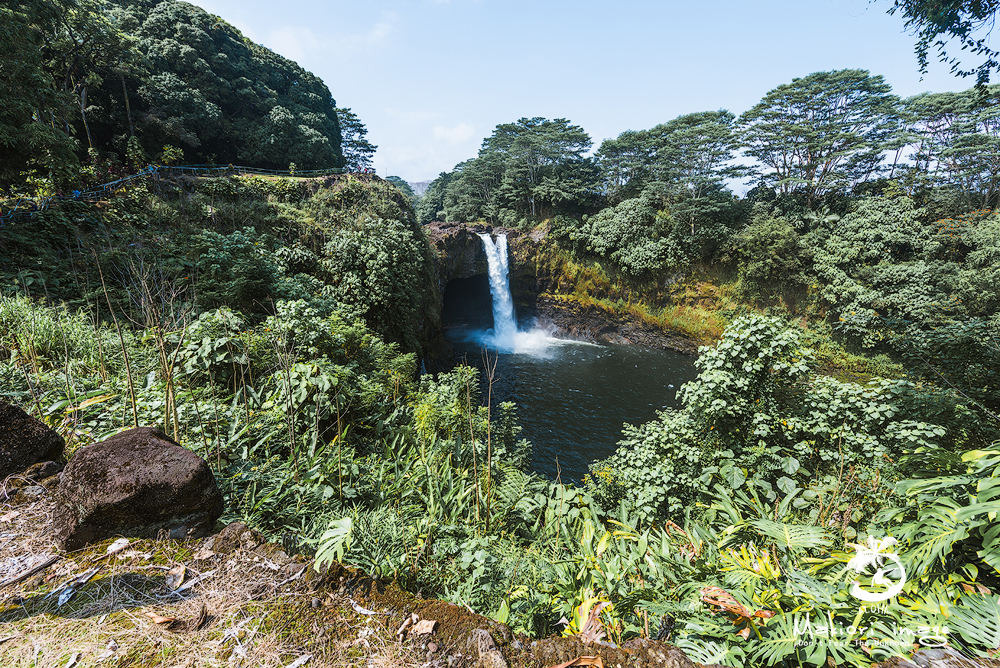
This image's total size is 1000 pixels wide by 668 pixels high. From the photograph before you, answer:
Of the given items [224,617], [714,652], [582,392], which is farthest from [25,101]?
[582,392]

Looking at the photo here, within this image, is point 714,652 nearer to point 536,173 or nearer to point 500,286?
point 500,286

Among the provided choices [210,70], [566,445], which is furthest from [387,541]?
[210,70]

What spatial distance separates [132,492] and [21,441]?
1107 mm

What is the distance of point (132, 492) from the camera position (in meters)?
1.75

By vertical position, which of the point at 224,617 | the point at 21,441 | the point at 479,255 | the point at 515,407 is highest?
the point at 479,255

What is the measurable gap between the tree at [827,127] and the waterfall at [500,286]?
1484 centimetres

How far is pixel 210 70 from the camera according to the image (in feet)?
55.8

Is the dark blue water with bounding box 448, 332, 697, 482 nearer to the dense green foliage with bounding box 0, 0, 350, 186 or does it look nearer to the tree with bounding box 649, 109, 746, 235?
the tree with bounding box 649, 109, 746, 235

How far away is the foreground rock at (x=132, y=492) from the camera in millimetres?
1718

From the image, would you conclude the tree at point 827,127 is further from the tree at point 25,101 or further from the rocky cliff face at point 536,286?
the tree at point 25,101

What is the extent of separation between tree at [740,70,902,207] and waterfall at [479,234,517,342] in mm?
14835

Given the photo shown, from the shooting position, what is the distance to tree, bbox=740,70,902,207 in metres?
17.3

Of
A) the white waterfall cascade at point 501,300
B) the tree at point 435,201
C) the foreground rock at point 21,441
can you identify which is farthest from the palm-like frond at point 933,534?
the tree at point 435,201

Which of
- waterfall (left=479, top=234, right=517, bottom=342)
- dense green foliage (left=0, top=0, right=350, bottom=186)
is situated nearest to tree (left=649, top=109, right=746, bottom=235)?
waterfall (left=479, top=234, right=517, bottom=342)
